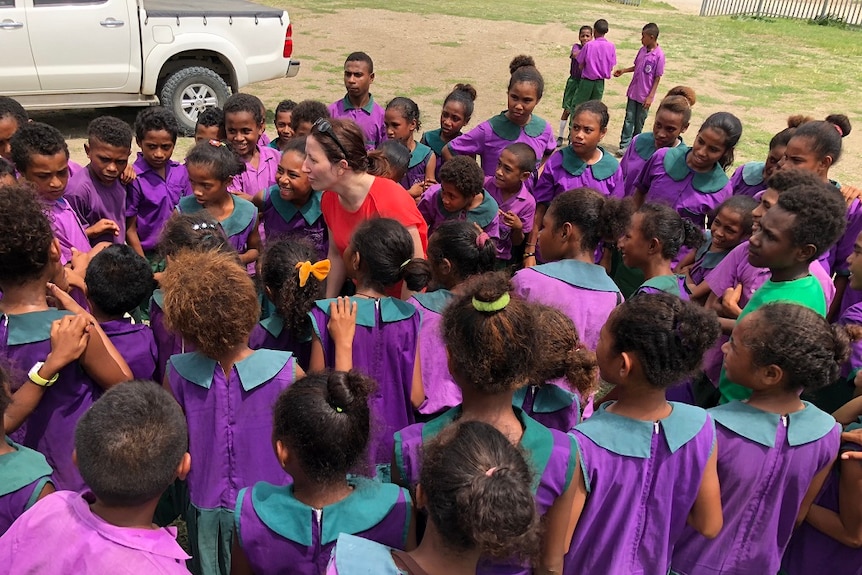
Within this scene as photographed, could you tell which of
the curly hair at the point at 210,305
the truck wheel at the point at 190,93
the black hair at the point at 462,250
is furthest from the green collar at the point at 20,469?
the truck wheel at the point at 190,93

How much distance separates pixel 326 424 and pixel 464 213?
2507mm

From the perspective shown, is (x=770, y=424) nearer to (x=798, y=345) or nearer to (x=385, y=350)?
(x=798, y=345)

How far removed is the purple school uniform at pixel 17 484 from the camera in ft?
5.93

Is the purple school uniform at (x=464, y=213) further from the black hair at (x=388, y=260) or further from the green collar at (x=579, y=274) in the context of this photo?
the black hair at (x=388, y=260)

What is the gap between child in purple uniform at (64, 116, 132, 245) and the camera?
12.1 feet

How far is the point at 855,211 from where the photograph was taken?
3.71m

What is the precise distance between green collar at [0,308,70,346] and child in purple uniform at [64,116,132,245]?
4.88ft

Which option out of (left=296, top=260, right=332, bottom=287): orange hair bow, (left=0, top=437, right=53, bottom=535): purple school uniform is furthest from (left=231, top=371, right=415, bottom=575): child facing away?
(left=296, top=260, right=332, bottom=287): orange hair bow

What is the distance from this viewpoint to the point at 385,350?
255 cm

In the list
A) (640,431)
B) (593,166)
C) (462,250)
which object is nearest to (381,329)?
(462,250)

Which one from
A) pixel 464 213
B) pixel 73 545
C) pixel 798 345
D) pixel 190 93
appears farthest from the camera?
pixel 190 93

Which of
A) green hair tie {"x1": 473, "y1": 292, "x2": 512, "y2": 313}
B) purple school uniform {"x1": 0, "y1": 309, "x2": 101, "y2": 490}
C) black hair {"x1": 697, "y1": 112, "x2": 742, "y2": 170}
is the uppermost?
black hair {"x1": 697, "y1": 112, "x2": 742, "y2": 170}

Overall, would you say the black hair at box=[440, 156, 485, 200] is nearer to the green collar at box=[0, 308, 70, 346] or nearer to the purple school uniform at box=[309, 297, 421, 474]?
the purple school uniform at box=[309, 297, 421, 474]

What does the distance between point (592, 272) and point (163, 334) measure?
1.84 meters
